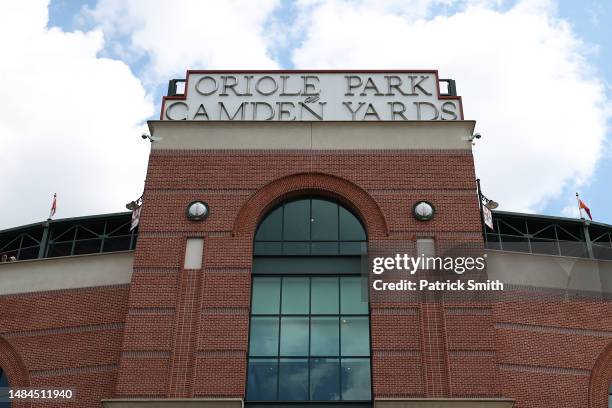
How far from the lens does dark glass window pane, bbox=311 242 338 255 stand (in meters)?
21.1

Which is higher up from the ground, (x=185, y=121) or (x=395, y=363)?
(x=185, y=121)

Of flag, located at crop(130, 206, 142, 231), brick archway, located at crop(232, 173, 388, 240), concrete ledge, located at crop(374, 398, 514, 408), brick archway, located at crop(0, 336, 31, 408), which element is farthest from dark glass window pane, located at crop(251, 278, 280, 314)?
brick archway, located at crop(0, 336, 31, 408)

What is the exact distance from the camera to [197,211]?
21391mm

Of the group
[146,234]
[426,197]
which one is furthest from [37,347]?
[426,197]

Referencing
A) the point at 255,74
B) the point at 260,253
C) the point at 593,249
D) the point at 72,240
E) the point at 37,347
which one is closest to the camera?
the point at 260,253

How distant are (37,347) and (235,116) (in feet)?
31.6

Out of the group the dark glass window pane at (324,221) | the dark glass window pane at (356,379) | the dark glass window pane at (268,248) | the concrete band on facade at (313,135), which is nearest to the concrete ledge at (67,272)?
the concrete band on facade at (313,135)

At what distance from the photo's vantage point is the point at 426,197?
21484 mm

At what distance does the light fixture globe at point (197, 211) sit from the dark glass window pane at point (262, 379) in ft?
15.1

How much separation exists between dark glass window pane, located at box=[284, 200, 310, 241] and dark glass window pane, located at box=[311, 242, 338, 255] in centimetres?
33

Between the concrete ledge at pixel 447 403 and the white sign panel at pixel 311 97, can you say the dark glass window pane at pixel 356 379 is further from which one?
the white sign panel at pixel 311 97

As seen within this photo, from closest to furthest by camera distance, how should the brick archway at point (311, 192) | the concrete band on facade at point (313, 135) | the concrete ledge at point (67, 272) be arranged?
the brick archway at point (311, 192)
the concrete band on facade at point (313, 135)
the concrete ledge at point (67, 272)

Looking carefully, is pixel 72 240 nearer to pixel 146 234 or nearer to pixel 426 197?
pixel 146 234

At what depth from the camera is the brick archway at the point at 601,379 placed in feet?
68.9
